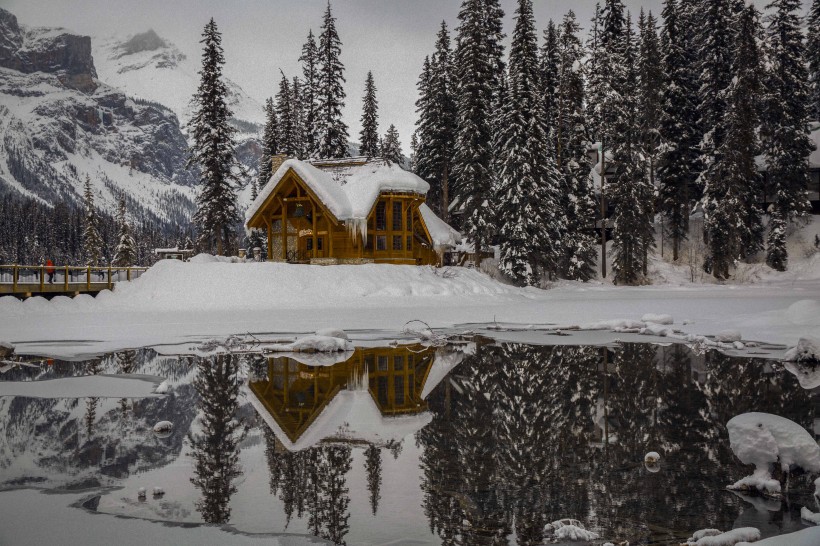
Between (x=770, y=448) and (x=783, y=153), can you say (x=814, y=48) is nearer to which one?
(x=783, y=153)

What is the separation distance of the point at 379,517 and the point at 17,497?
11.8 ft

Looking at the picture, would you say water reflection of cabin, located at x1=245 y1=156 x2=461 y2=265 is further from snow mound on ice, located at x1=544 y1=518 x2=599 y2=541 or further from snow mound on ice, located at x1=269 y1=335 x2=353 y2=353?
snow mound on ice, located at x1=544 y1=518 x2=599 y2=541

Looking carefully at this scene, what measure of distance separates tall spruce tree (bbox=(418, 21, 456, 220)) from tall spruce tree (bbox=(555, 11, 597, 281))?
8822mm

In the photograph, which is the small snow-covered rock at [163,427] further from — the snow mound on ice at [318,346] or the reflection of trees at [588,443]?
the snow mound on ice at [318,346]

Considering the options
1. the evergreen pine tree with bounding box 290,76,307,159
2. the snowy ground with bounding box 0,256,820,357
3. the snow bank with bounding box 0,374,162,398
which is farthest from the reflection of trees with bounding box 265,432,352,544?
the evergreen pine tree with bounding box 290,76,307,159

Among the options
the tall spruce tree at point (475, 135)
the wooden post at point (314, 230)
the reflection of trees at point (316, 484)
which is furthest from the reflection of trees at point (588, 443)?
the tall spruce tree at point (475, 135)

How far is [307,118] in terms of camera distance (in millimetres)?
49750

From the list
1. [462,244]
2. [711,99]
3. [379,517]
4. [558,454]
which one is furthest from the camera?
[711,99]

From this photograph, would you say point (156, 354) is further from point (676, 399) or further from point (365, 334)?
point (676, 399)

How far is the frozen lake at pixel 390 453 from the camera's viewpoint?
5234mm

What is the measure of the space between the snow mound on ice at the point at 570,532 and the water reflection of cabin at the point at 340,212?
30011 mm

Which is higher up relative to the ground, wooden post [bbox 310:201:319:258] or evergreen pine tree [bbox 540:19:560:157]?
evergreen pine tree [bbox 540:19:560:157]

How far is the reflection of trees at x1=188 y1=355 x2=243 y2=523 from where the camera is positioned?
5816 millimetres

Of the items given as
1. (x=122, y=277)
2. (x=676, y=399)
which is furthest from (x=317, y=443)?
(x=122, y=277)
